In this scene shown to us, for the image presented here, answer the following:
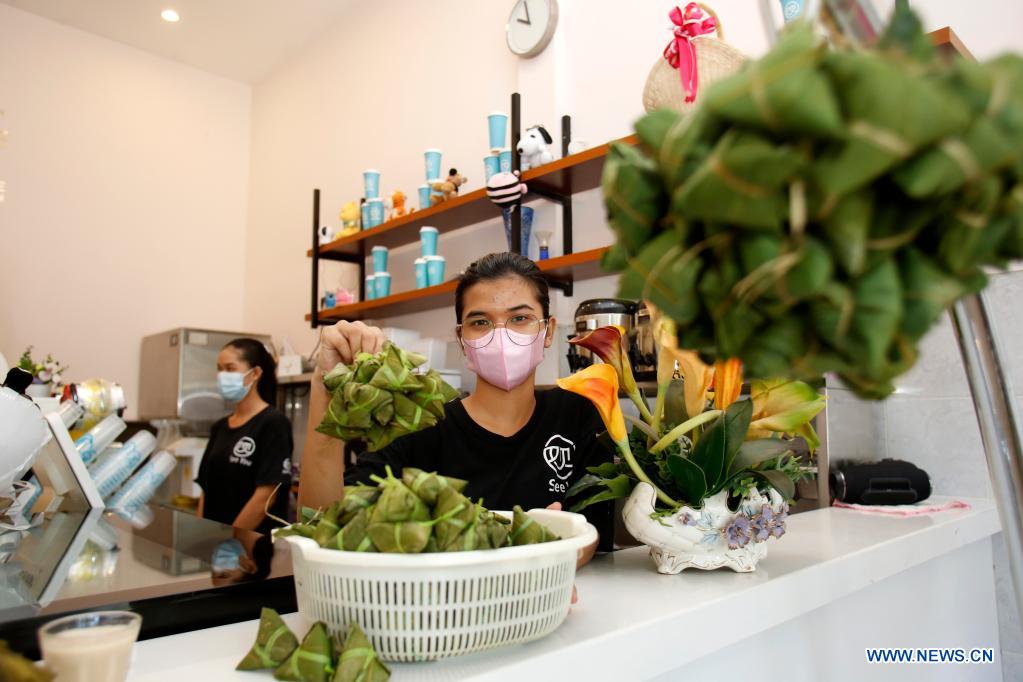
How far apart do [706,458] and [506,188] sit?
1862 millimetres

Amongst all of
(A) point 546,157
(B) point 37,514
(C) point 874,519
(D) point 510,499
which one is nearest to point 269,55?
(A) point 546,157

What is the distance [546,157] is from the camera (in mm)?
2695

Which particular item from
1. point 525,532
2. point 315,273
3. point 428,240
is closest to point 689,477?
point 525,532

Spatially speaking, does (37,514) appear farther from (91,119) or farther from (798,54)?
(91,119)

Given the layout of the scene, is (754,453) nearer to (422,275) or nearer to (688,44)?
(688,44)

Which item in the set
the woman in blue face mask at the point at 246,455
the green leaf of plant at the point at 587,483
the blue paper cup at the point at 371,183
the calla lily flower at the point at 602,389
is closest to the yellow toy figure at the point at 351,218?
the blue paper cup at the point at 371,183

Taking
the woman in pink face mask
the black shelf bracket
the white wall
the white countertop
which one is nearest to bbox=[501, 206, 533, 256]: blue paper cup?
the woman in pink face mask

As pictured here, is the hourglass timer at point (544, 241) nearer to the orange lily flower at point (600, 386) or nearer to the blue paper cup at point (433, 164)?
the blue paper cup at point (433, 164)

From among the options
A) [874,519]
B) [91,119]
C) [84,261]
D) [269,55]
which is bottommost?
[874,519]

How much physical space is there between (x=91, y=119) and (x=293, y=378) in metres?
2.35

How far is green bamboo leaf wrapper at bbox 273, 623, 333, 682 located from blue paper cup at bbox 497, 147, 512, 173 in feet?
7.91

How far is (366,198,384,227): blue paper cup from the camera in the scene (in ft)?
11.4

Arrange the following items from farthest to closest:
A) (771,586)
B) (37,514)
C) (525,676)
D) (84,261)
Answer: (84,261) → (37,514) → (771,586) → (525,676)

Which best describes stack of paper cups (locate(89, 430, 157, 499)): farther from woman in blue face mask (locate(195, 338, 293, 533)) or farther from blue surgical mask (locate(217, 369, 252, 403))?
blue surgical mask (locate(217, 369, 252, 403))
